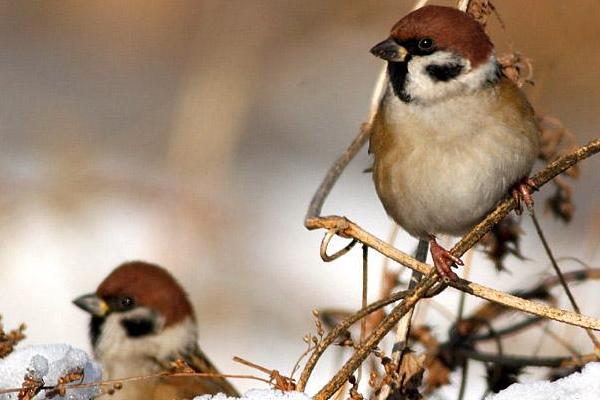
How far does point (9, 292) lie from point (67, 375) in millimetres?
2846

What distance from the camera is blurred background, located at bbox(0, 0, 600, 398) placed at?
4484mm

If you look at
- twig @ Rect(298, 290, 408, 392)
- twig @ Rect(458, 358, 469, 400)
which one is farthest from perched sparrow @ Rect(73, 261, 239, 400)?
twig @ Rect(298, 290, 408, 392)

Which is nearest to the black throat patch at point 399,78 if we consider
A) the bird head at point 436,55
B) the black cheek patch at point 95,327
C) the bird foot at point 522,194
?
the bird head at point 436,55

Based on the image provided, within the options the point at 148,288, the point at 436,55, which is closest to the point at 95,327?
the point at 148,288

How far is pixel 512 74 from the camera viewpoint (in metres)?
2.65

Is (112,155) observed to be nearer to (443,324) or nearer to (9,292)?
(9,292)

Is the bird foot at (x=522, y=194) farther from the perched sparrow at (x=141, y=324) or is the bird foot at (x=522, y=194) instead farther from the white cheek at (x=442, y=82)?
the perched sparrow at (x=141, y=324)

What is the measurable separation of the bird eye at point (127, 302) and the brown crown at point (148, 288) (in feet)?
0.04

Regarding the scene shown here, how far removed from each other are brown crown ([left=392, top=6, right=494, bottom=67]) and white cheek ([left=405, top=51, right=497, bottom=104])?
0.09 feet

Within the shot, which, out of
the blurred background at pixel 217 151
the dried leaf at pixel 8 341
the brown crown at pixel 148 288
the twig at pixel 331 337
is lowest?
the dried leaf at pixel 8 341

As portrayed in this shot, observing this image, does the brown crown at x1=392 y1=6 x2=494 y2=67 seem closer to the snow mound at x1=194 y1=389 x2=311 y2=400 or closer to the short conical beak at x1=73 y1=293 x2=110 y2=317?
the snow mound at x1=194 y1=389 x2=311 y2=400

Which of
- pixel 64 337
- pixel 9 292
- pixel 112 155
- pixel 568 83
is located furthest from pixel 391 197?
pixel 568 83

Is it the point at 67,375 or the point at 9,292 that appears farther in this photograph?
the point at 9,292

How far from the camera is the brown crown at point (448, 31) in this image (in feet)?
7.89
